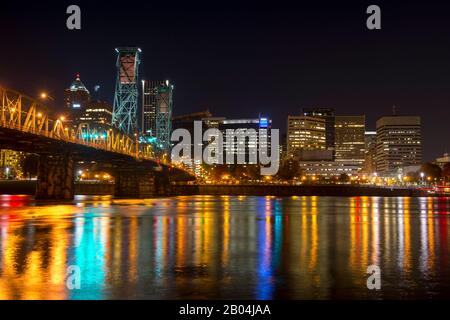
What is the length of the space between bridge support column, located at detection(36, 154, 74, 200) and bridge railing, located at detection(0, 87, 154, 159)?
14.7 ft

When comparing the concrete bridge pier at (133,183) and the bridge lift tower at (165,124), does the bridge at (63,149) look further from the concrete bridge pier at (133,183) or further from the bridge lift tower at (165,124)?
the bridge lift tower at (165,124)

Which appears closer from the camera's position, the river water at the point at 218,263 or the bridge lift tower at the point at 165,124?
the river water at the point at 218,263

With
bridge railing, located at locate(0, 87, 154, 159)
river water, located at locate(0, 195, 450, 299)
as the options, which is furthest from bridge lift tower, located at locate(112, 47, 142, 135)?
river water, located at locate(0, 195, 450, 299)

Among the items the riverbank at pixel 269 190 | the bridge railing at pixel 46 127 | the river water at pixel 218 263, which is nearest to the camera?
the river water at pixel 218 263

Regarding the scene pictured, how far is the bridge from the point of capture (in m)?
72.6

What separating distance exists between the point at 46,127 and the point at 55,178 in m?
10.7

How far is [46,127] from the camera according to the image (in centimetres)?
8169

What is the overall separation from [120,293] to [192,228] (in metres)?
21.6

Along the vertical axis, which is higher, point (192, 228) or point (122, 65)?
point (122, 65)

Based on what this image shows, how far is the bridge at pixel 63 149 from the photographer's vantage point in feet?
238

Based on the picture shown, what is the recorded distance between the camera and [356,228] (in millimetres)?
37750

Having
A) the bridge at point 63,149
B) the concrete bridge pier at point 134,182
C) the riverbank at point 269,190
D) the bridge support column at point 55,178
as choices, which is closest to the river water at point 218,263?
the bridge at point 63,149

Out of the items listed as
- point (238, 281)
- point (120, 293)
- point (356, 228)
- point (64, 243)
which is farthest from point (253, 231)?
point (120, 293)
